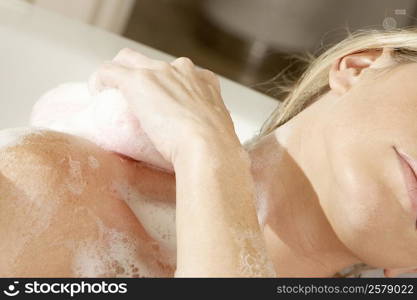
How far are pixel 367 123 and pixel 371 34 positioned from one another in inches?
12.4

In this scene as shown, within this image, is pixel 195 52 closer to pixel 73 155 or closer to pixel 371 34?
pixel 371 34

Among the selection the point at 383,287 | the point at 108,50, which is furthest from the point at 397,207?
the point at 108,50

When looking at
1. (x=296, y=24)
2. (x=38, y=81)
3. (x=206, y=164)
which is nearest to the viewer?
(x=206, y=164)

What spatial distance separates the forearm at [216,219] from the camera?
695mm

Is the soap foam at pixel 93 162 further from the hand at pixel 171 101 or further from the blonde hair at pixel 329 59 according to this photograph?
the blonde hair at pixel 329 59

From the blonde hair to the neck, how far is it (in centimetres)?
11

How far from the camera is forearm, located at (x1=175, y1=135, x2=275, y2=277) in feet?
2.28

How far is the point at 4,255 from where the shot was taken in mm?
759

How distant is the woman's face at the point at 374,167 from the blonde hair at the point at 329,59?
0.29 ft

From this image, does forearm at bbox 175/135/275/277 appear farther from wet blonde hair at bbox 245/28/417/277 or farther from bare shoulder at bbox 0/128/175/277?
wet blonde hair at bbox 245/28/417/277

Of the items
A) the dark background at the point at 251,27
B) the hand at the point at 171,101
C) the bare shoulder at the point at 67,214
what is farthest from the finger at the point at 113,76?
the dark background at the point at 251,27

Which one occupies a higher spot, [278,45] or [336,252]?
[278,45]

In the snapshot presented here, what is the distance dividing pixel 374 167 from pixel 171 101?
0.30m

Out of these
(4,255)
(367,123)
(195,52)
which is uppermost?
(195,52)
